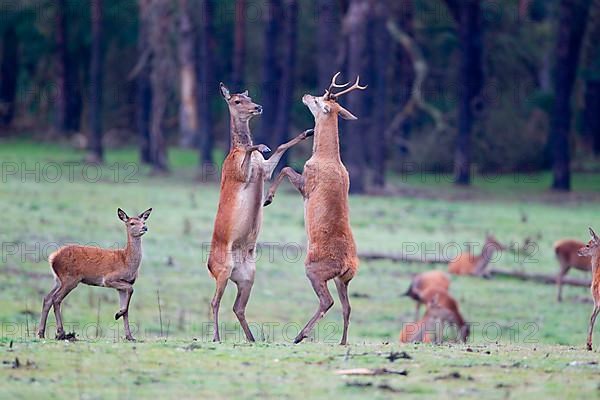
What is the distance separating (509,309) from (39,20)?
3254 cm

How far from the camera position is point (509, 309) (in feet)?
57.8

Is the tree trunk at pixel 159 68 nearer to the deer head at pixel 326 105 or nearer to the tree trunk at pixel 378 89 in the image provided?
the tree trunk at pixel 378 89

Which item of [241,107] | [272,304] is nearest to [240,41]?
[272,304]

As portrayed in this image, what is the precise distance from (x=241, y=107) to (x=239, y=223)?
4.29 ft

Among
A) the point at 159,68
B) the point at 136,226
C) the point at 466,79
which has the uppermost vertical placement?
the point at 159,68

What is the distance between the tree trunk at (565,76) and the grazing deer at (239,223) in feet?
77.0

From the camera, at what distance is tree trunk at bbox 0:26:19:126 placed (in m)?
49.7

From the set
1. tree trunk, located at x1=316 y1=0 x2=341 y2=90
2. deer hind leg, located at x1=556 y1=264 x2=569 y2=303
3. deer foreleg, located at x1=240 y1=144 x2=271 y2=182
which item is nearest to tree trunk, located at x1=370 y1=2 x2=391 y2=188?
tree trunk, located at x1=316 y1=0 x2=341 y2=90

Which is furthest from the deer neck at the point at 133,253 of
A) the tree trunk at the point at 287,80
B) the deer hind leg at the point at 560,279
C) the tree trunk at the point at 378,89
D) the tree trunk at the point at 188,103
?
the tree trunk at the point at 188,103

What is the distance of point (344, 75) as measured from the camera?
36031 mm

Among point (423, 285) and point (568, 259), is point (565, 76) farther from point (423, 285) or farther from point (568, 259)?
point (423, 285)

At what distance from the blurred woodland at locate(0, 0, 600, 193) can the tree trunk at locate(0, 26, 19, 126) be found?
0.06 metres

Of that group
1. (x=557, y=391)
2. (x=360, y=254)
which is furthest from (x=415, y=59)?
(x=557, y=391)

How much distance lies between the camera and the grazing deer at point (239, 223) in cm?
1090
